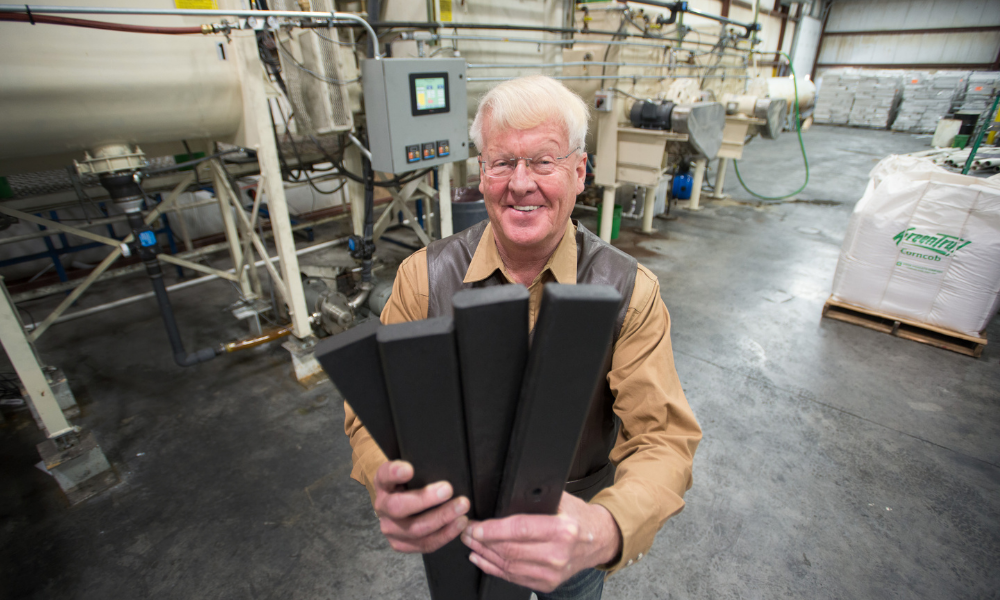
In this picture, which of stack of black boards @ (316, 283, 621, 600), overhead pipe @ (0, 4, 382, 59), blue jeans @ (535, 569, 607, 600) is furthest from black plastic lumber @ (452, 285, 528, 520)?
overhead pipe @ (0, 4, 382, 59)

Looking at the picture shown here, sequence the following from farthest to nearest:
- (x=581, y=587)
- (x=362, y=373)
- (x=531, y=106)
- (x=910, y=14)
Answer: (x=910, y=14) < (x=581, y=587) < (x=531, y=106) < (x=362, y=373)

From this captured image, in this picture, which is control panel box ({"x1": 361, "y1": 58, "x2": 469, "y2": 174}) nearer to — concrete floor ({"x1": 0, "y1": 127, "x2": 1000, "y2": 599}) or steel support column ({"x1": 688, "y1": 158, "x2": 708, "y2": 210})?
concrete floor ({"x1": 0, "y1": 127, "x2": 1000, "y2": 599})

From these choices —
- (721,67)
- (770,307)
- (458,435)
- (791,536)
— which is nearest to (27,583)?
(458,435)

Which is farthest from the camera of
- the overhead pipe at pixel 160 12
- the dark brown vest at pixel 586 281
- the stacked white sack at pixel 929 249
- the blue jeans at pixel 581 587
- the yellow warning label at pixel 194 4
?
the stacked white sack at pixel 929 249

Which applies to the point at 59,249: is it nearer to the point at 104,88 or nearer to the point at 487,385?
the point at 104,88

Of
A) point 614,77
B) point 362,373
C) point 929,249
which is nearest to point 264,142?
point 362,373

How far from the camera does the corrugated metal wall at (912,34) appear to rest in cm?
1245

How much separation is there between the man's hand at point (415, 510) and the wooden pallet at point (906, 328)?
373cm

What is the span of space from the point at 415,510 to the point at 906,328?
394cm

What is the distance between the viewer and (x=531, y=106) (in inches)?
31.0

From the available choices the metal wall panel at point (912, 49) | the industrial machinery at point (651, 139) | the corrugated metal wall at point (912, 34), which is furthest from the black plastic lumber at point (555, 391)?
the metal wall panel at point (912, 49)

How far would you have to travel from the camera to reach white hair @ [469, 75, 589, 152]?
2.58 feet

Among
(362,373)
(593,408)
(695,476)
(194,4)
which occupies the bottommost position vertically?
(695,476)

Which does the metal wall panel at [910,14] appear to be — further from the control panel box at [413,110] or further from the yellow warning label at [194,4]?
the yellow warning label at [194,4]
